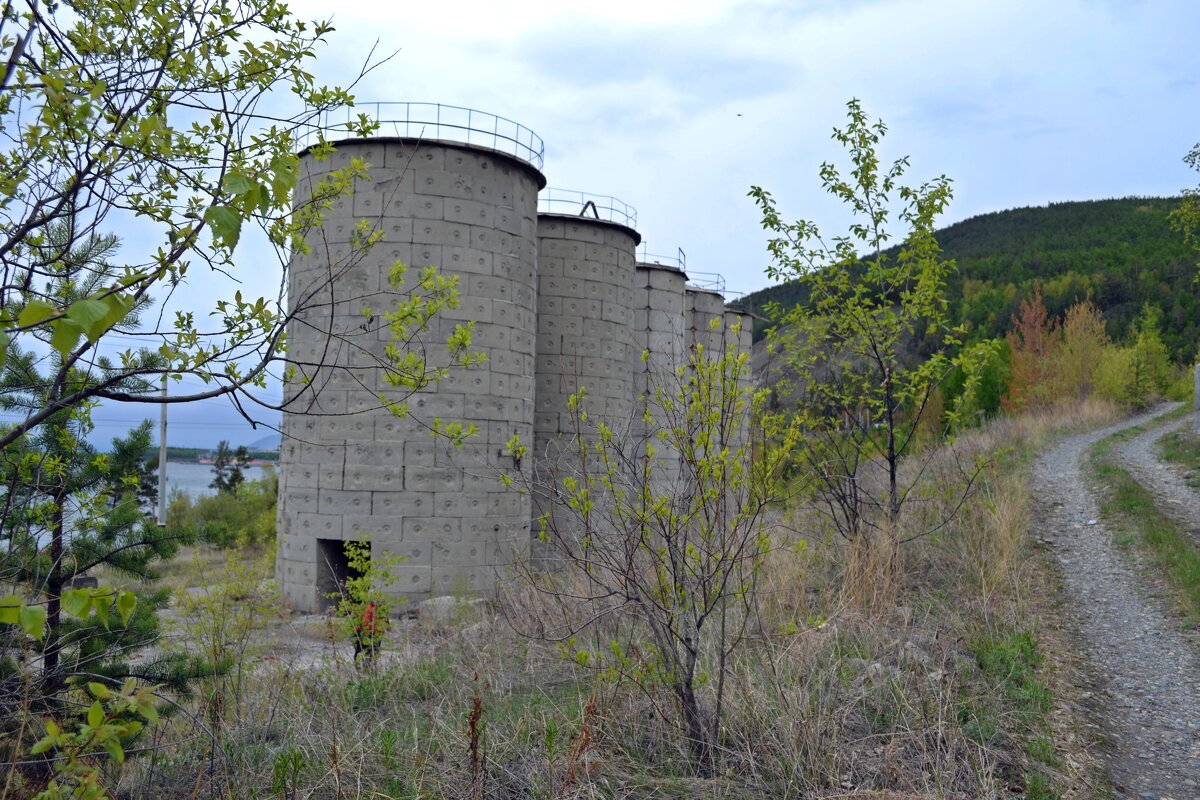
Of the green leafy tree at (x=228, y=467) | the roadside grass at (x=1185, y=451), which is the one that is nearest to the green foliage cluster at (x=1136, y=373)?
the roadside grass at (x=1185, y=451)

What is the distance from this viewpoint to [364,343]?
1331cm

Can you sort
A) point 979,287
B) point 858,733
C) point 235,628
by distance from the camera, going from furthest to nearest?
point 979,287
point 235,628
point 858,733

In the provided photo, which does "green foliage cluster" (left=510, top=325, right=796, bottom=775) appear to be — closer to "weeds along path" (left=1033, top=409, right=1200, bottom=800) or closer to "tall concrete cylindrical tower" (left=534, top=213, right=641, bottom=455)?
"weeds along path" (left=1033, top=409, right=1200, bottom=800)

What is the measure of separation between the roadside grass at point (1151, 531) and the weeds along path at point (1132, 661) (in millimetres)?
223

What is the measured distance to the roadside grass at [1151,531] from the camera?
767cm

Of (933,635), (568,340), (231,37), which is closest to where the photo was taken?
(231,37)

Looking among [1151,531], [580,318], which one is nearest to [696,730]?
[1151,531]

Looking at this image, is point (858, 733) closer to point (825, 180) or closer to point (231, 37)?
point (231, 37)

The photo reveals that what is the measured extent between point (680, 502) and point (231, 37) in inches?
126

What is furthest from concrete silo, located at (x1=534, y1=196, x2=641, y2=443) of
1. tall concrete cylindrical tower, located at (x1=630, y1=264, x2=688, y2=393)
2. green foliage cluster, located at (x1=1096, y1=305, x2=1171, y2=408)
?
green foliage cluster, located at (x1=1096, y1=305, x2=1171, y2=408)

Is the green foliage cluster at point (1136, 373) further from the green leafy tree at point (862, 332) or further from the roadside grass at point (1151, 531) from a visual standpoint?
the green leafy tree at point (862, 332)

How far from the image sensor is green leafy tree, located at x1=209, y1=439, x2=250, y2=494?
119 ft

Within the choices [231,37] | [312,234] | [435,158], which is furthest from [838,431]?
[312,234]

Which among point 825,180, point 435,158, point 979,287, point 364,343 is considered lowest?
point 364,343
